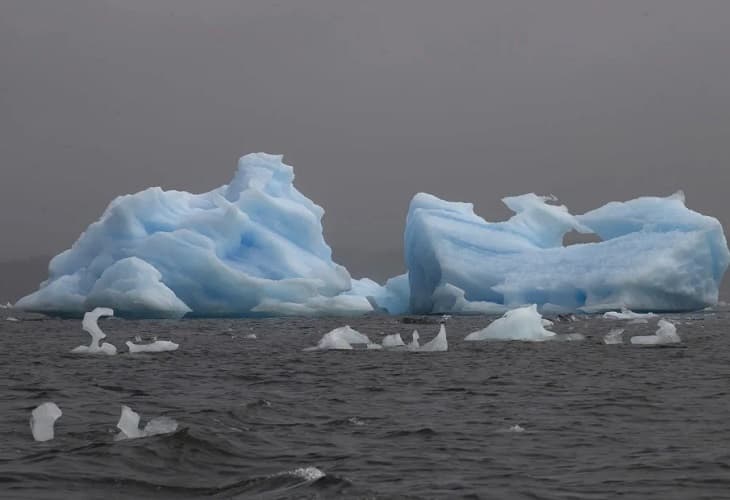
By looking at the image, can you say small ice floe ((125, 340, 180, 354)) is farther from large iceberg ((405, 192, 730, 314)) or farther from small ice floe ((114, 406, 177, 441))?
large iceberg ((405, 192, 730, 314))

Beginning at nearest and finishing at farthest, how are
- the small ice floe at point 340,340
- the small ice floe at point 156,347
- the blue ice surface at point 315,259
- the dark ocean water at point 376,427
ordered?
the dark ocean water at point 376,427 < the small ice floe at point 156,347 < the small ice floe at point 340,340 < the blue ice surface at point 315,259

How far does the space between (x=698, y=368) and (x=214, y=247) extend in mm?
23541

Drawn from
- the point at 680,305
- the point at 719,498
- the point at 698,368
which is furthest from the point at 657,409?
the point at 680,305

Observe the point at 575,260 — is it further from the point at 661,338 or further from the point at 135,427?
the point at 135,427

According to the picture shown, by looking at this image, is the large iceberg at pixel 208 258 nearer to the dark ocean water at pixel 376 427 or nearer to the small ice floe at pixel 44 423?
the dark ocean water at pixel 376 427

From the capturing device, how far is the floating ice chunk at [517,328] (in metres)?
24.4

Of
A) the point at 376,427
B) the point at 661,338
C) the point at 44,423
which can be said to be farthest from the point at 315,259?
the point at 44,423

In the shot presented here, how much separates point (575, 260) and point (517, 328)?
16877 millimetres

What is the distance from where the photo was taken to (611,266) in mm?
39344

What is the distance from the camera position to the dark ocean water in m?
7.01

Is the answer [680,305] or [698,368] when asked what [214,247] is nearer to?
[680,305]

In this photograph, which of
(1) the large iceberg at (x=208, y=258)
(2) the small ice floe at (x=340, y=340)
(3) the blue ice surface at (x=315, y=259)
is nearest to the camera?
(2) the small ice floe at (x=340, y=340)

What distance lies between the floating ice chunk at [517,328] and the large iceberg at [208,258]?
14575 millimetres

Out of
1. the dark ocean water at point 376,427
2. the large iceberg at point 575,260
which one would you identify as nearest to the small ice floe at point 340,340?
the dark ocean water at point 376,427
